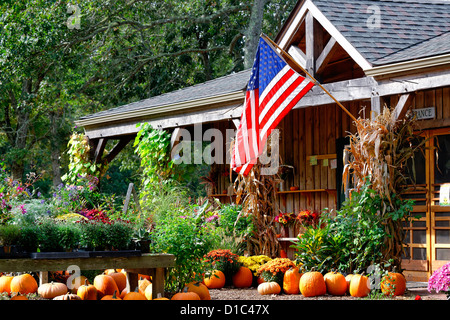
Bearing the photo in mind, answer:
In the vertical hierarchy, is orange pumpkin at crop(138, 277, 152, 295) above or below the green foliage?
below

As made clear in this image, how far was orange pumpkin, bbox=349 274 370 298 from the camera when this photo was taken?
286 inches

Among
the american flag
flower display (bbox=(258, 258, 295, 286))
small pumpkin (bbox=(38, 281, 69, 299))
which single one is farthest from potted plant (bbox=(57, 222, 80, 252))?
flower display (bbox=(258, 258, 295, 286))

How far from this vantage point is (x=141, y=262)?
19.0 ft

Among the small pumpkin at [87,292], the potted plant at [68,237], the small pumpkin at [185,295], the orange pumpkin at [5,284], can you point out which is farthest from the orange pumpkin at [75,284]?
the small pumpkin at [185,295]

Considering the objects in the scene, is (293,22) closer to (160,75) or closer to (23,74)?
(23,74)

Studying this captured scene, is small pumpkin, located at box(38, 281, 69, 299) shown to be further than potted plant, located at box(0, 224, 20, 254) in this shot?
Yes

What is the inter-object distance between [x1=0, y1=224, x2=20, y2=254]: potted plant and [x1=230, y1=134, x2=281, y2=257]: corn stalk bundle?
4.45 meters

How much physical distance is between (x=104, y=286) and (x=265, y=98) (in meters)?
3.23

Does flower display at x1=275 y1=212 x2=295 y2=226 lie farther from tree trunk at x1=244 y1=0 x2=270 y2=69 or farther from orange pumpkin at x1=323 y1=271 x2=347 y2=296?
tree trunk at x1=244 y1=0 x2=270 y2=69

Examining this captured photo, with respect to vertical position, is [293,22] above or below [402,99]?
above

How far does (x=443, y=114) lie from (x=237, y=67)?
14.1 m

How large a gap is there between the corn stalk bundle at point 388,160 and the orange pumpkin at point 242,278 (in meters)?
2.02

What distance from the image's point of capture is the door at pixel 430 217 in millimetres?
8656
